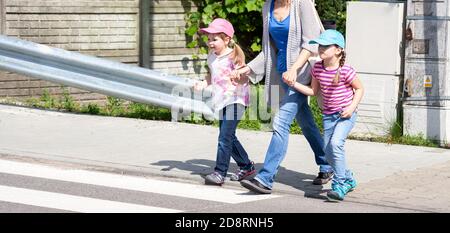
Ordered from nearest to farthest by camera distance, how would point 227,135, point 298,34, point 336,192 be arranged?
point 336,192, point 298,34, point 227,135

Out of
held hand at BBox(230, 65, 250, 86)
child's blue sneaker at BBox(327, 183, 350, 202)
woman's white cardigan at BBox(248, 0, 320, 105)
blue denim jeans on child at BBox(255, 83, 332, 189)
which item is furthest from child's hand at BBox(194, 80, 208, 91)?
child's blue sneaker at BBox(327, 183, 350, 202)

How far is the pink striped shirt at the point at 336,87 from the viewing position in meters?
8.63

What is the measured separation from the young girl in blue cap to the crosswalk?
1.97 feet

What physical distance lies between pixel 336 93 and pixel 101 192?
2.03 meters

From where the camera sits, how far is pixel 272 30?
8.88 meters

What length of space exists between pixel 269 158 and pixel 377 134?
3.05 metres

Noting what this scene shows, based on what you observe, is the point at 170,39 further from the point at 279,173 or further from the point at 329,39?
the point at 329,39

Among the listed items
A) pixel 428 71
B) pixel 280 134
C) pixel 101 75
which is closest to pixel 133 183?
pixel 280 134

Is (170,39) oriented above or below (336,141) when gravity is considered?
above

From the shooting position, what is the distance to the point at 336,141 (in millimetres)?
8641

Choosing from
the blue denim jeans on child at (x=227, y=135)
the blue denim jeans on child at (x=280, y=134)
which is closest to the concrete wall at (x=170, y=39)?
the blue denim jeans on child at (x=227, y=135)

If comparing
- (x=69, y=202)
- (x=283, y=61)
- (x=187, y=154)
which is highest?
(x=283, y=61)

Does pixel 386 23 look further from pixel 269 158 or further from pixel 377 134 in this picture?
pixel 269 158
